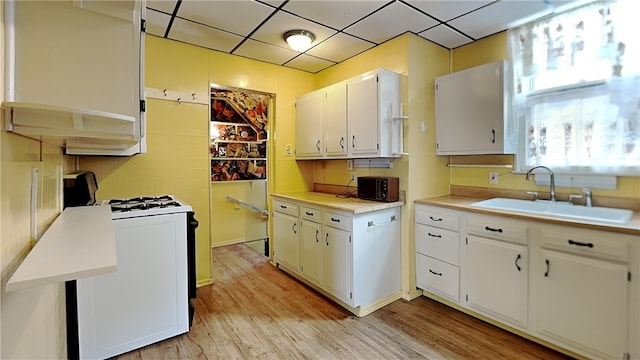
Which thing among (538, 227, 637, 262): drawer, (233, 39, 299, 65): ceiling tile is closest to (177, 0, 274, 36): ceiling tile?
(233, 39, 299, 65): ceiling tile

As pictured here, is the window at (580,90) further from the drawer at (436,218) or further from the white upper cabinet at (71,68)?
the white upper cabinet at (71,68)

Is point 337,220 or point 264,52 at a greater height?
point 264,52

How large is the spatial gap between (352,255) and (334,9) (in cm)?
194

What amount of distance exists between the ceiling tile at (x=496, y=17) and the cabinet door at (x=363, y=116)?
2.76 ft

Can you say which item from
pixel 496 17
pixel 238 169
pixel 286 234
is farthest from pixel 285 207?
pixel 496 17

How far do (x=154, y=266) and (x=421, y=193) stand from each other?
2.31 metres

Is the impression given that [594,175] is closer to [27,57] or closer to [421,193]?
[421,193]

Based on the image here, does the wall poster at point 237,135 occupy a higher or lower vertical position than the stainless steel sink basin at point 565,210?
higher

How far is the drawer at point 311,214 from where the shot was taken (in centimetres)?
279

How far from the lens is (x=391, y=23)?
249 centimetres

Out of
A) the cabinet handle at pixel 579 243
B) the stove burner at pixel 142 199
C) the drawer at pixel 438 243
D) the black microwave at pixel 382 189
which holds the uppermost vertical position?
the black microwave at pixel 382 189

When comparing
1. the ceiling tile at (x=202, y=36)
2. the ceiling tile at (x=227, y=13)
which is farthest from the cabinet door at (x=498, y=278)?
the ceiling tile at (x=202, y=36)

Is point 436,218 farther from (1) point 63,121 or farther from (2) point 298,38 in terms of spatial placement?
(1) point 63,121

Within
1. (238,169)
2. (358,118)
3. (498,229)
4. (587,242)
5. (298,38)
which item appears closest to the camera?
(587,242)
